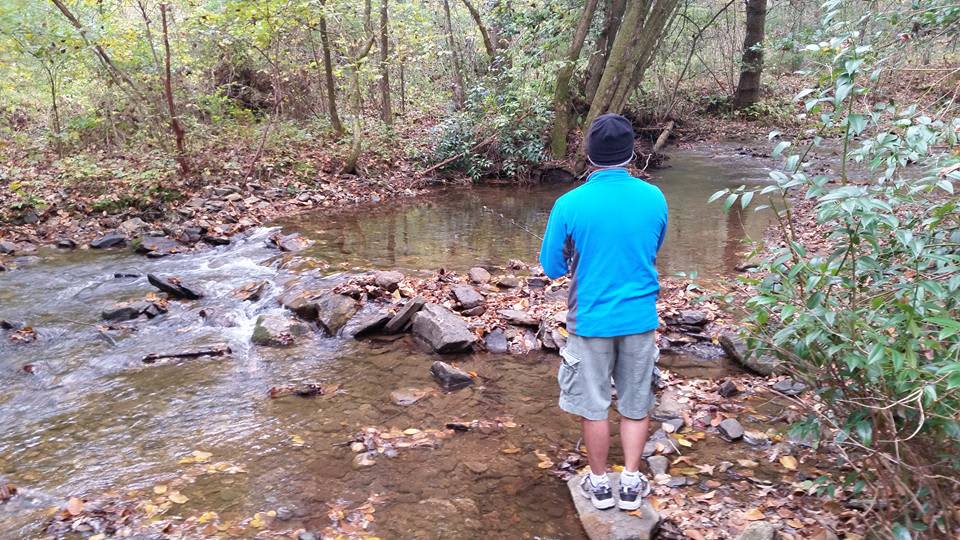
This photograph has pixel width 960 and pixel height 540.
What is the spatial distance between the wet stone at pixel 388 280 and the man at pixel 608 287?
431cm

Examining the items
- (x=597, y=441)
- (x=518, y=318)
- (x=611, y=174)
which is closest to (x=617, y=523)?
(x=597, y=441)

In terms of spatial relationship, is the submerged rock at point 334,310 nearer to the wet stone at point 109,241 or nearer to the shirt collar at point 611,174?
the shirt collar at point 611,174

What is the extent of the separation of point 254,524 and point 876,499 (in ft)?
11.0

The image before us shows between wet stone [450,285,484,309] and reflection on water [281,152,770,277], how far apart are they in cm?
149

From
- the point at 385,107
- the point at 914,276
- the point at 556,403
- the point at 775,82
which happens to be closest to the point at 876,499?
the point at 914,276

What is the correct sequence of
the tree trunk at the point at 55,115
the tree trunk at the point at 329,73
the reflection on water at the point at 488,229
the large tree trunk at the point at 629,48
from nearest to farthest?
the reflection on water at the point at 488,229 < the tree trunk at the point at 55,115 < the large tree trunk at the point at 629,48 < the tree trunk at the point at 329,73

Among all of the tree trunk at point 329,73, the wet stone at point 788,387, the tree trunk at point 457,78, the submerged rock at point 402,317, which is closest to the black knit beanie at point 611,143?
the wet stone at point 788,387

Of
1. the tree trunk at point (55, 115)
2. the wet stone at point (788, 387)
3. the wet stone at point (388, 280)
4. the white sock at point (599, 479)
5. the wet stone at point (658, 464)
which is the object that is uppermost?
the tree trunk at point (55, 115)

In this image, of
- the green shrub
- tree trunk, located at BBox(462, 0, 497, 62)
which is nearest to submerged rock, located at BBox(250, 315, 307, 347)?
the green shrub

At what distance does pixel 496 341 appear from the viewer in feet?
20.5

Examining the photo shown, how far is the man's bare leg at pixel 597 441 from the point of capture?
3.46 m

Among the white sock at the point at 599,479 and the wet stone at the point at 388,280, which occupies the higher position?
the wet stone at the point at 388,280

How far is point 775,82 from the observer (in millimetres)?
27453

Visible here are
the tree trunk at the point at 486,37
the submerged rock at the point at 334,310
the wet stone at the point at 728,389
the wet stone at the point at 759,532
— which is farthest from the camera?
the tree trunk at the point at 486,37
